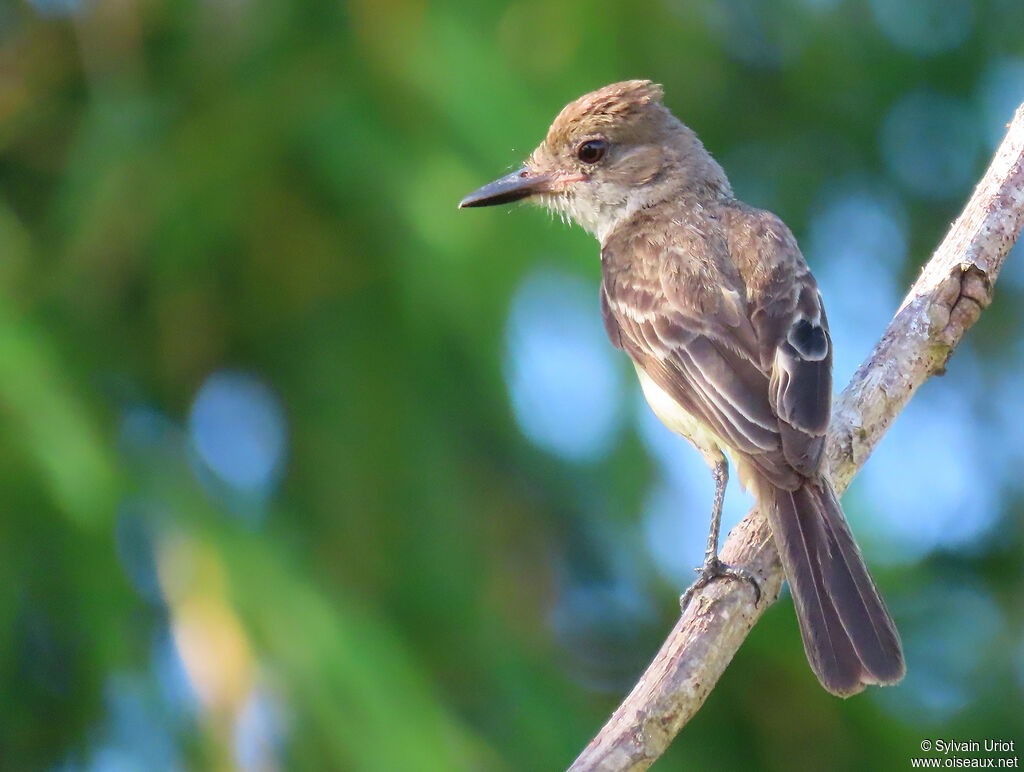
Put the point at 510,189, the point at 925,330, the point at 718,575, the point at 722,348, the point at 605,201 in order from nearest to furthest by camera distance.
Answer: the point at 718,575 → the point at 925,330 → the point at 722,348 → the point at 510,189 → the point at 605,201

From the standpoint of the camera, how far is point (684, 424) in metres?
4.86

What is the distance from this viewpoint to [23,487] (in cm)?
557

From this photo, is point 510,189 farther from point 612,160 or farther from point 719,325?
point 719,325

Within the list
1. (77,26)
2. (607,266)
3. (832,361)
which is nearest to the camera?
(832,361)

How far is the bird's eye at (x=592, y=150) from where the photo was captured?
581 cm

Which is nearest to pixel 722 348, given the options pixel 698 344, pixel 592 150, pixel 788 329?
pixel 698 344

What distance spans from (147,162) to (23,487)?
1525mm

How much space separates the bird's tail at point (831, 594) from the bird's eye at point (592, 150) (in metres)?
1.98

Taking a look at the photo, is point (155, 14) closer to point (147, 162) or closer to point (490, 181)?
point (147, 162)

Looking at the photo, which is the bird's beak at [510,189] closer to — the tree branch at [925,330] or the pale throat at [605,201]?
the pale throat at [605,201]

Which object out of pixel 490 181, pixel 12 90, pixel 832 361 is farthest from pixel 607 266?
pixel 12 90

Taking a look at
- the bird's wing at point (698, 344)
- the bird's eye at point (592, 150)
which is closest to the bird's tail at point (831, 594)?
the bird's wing at point (698, 344)

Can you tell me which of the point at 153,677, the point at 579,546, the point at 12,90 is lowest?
the point at 153,677

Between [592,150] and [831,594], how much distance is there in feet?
7.88
